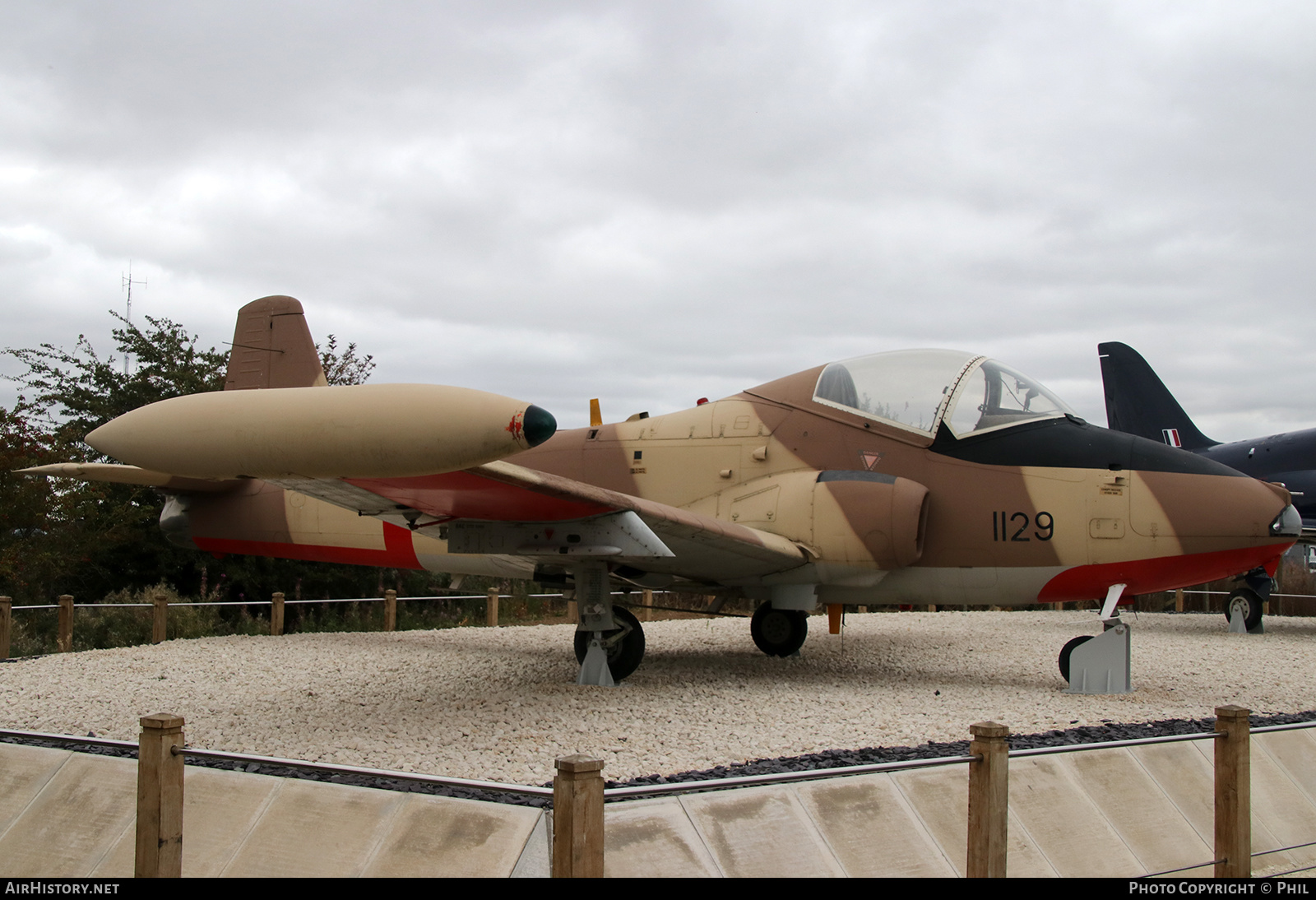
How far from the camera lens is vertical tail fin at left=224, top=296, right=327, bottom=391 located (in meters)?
10.0

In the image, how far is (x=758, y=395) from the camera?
9.14m

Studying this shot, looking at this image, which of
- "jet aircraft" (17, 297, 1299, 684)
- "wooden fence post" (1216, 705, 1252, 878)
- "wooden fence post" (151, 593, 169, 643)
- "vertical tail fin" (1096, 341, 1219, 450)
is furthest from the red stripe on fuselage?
"vertical tail fin" (1096, 341, 1219, 450)

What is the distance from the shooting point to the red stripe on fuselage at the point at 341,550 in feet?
31.8

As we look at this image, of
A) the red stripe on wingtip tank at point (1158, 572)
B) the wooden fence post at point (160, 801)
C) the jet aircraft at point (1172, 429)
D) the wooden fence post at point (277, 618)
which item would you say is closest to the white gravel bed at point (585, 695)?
the wooden fence post at point (277, 618)

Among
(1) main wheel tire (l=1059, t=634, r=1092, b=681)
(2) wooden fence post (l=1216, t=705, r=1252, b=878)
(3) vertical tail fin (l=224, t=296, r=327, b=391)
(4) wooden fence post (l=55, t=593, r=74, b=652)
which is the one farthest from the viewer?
(4) wooden fence post (l=55, t=593, r=74, b=652)

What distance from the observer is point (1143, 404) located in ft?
63.4

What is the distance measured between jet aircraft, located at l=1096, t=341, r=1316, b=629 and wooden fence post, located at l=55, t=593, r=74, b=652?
17.2 m

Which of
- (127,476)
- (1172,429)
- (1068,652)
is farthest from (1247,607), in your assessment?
(127,476)

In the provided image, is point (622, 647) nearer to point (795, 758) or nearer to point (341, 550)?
point (795, 758)

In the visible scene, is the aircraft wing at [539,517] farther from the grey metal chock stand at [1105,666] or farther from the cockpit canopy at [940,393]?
the grey metal chock stand at [1105,666]

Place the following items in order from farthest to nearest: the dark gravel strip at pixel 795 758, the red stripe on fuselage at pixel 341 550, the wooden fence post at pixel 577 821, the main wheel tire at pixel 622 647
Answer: the red stripe on fuselage at pixel 341 550
the main wheel tire at pixel 622 647
the dark gravel strip at pixel 795 758
the wooden fence post at pixel 577 821

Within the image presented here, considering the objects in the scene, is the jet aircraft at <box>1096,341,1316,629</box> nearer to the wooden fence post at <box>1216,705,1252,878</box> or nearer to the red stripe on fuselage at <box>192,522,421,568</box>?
the red stripe on fuselage at <box>192,522,421,568</box>

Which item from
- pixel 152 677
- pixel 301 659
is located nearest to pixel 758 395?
pixel 301 659

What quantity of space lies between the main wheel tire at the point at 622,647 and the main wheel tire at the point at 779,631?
2527mm
